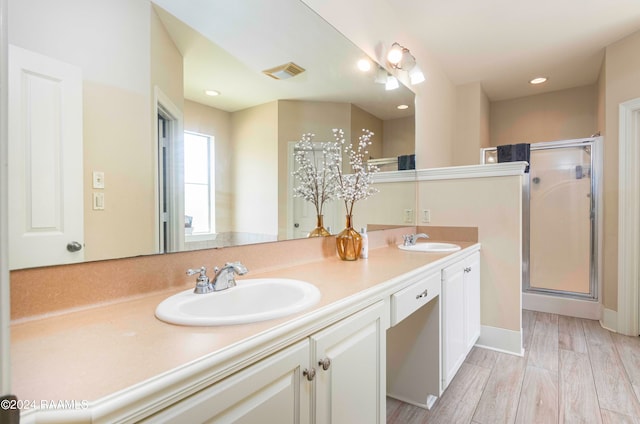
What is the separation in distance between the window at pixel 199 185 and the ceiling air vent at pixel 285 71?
1.58 ft

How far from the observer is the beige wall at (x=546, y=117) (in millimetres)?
3598

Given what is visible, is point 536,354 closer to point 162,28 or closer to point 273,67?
point 273,67

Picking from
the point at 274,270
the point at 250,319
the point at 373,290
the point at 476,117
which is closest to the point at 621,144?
the point at 476,117

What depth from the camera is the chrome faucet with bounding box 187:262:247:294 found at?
3.10 feet

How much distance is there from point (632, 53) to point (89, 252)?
13.1 ft

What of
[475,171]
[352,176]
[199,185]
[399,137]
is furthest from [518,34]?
[199,185]

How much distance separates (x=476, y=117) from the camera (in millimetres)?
3459

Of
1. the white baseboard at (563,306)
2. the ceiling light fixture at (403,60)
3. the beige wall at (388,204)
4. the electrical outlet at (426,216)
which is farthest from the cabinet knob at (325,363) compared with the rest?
the white baseboard at (563,306)

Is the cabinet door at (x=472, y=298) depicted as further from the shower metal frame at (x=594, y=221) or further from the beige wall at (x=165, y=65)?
the beige wall at (x=165, y=65)

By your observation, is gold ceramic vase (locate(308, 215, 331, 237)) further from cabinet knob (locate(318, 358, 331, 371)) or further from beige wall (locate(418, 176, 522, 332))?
beige wall (locate(418, 176, 522, 332))

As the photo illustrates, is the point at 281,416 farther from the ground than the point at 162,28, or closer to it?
closer to it

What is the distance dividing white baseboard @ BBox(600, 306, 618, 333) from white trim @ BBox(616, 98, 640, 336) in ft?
0.10

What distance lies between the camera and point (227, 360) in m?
0.58

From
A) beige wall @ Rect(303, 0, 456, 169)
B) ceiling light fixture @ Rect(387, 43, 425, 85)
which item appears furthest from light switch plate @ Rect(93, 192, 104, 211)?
ceiling light fixture @ Rect(387, 43, 425, 85)
